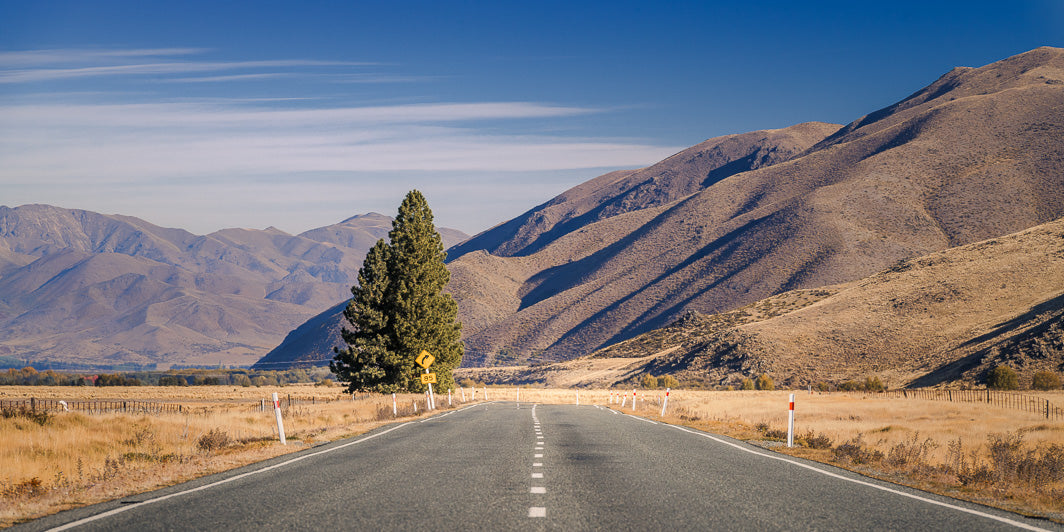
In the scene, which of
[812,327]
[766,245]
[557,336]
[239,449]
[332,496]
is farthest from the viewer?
[557,336]

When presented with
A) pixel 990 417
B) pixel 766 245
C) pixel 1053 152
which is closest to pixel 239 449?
pixel 990 417

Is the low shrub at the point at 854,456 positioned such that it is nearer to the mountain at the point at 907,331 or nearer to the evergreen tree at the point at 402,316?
the evergreen tree at the point at 402,316

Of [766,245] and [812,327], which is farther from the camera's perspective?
[766,245]

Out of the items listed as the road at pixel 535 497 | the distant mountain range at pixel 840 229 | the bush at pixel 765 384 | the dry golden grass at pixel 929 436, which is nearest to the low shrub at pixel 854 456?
the dry golden grass at pixel 929 436

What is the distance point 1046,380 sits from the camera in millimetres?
65438

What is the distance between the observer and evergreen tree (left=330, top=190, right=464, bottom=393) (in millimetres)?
53188

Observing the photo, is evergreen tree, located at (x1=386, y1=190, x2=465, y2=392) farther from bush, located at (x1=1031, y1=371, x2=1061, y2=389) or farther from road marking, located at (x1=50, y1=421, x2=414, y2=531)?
bush, located at (x1=1031, y1=371, x2=1061, y2=389)

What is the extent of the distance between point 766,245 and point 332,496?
161 m

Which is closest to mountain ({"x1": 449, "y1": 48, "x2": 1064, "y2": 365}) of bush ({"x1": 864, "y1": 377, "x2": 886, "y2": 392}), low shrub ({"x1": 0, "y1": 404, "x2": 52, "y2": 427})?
bush ({"x1": 864, "y1": 377, "x2": 886, "y2": 392})

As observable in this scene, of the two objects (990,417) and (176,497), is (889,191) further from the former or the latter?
(176,497)

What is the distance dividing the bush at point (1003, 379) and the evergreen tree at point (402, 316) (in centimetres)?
4142

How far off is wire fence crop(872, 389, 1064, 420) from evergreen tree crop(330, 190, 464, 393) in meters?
31.8

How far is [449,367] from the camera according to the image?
184ft

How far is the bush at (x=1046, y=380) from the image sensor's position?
6512cm
